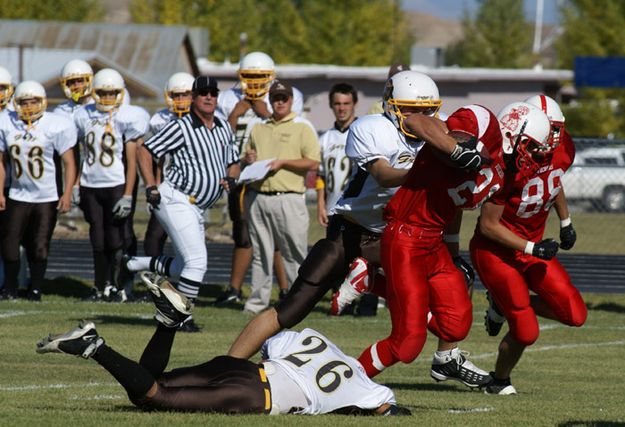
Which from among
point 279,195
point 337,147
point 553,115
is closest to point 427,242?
point 553,115

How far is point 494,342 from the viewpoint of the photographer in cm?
1087

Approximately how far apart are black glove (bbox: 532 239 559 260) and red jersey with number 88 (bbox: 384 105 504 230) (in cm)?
73

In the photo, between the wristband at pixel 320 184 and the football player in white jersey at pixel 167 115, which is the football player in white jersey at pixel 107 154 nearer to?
the football player in white jersey at pixel 167 115

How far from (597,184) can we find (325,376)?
17740mm

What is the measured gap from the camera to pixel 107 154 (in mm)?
12297

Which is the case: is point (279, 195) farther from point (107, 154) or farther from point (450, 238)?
point (450, 238)

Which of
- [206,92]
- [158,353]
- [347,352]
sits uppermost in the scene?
[206,92]

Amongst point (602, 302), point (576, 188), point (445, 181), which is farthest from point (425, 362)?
point (576, 188)

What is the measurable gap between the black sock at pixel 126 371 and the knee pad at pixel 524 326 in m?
2.63

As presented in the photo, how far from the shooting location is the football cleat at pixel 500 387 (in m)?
8.01

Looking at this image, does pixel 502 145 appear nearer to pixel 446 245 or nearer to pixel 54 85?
pixel 446 245

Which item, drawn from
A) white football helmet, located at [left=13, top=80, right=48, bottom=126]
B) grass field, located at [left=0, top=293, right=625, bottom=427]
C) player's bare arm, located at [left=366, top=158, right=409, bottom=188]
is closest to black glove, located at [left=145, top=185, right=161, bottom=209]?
grass field, located at [left=0, top=293, right=625, bottom=427]

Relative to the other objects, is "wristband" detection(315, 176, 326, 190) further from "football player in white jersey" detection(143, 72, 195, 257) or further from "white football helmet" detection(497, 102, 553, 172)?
"white football helmet" detection(497, 102, 553, 172)

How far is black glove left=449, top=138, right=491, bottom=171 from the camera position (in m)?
6.52
